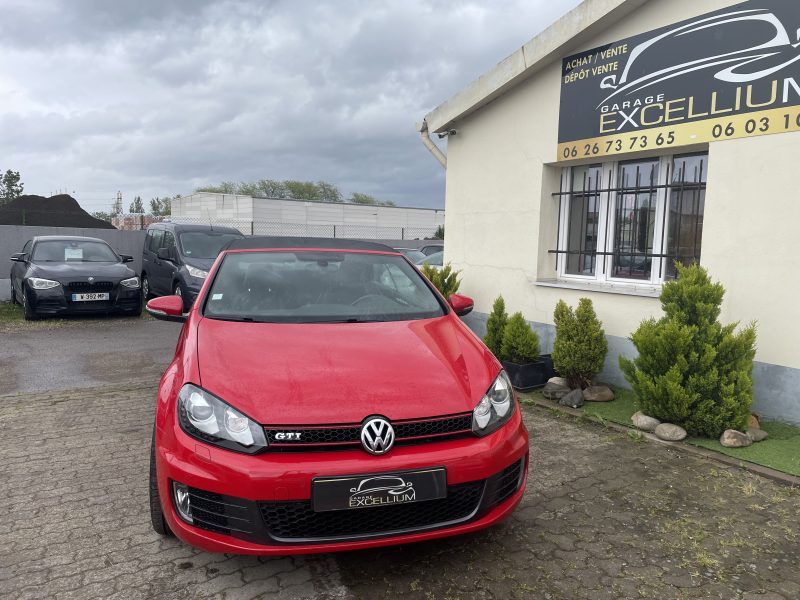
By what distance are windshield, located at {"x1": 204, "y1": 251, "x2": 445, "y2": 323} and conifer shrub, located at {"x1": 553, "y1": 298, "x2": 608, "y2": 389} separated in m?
2.22

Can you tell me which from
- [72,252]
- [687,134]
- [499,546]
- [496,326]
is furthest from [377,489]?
[72,252]

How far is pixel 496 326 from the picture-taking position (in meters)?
6.54

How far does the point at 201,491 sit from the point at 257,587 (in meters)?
0.58

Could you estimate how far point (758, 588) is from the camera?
264cm

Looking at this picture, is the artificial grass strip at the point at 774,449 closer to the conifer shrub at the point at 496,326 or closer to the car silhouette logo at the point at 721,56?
the conifer shrub at the point at 496,326

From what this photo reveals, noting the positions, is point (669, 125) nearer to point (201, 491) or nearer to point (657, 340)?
point (657, 340)

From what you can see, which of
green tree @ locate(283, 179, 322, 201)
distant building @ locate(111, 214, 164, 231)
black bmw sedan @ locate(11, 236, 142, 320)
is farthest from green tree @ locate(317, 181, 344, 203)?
black bmw sedan @ locate(11, 236, 142, 320)

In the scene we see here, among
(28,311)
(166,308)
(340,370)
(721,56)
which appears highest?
(721,56)

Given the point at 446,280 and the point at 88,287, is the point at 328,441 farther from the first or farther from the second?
the point at 88,287

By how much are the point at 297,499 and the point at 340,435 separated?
0.30 metres

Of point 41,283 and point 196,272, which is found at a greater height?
point 196,272

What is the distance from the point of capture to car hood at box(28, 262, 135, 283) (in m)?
9.91

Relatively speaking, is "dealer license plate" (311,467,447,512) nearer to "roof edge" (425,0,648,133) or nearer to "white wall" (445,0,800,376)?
"white wall" (445,0,800,376)

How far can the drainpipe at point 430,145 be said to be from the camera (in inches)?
324
